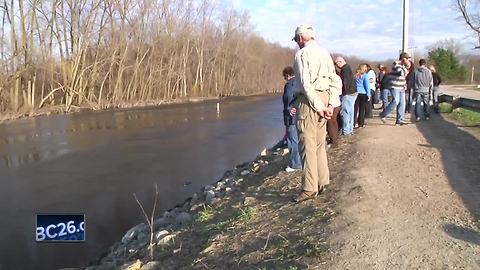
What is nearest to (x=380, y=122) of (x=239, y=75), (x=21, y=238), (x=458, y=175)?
(x=458, y=175)

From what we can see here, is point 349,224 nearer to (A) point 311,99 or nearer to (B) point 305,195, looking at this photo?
(B) point 305,195

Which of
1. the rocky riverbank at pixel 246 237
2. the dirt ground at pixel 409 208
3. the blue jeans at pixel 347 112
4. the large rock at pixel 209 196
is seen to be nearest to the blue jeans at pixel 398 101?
the blue jeans at pixel 347 112

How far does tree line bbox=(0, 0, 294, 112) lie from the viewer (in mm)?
42812

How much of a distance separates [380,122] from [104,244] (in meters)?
8.94

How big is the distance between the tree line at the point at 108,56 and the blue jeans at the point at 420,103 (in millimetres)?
32788

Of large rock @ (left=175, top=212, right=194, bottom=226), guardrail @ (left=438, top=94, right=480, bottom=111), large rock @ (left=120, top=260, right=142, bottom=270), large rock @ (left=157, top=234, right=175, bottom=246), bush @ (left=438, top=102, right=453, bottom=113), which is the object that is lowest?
large rock @ (left=175, top=212, right=194, bottom=226)

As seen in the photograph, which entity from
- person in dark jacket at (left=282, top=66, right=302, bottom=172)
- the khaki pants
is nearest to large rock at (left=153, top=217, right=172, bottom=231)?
person in dark jacket at (left=282, top=66, right=302, bottom=172)

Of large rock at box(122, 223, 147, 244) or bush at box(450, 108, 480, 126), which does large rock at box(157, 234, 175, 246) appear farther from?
bush at box(450, 108, 480, 126)

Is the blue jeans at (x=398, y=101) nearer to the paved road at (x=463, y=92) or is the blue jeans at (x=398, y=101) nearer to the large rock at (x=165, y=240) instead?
the large rock at (x=165, y=240)

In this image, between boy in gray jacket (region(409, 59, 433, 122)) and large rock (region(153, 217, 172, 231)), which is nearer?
large rock (region(153, 217, 172, 231))

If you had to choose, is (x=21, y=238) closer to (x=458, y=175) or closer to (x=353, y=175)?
(x=353, y=175)

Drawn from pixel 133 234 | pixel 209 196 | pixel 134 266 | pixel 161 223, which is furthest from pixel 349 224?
pixel 209 196

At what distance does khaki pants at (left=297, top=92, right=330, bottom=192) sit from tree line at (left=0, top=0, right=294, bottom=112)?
122 ft

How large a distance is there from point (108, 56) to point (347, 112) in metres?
42.7
